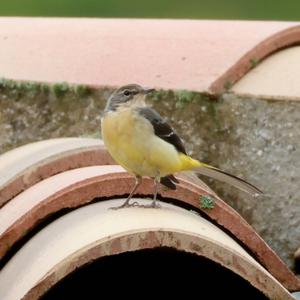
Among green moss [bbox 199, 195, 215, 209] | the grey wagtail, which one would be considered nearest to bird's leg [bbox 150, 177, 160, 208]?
the grey wagtail

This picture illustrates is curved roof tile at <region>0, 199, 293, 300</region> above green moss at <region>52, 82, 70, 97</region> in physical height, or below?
below

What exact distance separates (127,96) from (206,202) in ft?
2.41

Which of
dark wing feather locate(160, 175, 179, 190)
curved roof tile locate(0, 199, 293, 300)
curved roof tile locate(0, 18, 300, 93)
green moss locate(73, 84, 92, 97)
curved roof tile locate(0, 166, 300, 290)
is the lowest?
curved roof tile locate(0, 199, 293, 300)

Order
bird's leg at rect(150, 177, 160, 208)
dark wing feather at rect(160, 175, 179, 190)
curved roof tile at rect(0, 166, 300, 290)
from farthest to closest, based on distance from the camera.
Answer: dark wing feather at rect(160, 175, 179, 190), bird's leg at rect(150, 177, 160, 208), curved roof tile at rect(0, 166, 300, 290)

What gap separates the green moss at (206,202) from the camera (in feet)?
16.6

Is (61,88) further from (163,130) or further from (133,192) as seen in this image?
(133,192)

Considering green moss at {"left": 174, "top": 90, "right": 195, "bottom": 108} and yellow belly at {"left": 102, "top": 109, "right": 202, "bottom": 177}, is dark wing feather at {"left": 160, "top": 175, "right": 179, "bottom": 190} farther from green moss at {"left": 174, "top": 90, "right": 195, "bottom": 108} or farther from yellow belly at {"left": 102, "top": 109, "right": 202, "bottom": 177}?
green moss at {"left": 174, "top": 90, "right": 195, "bottom": 108}

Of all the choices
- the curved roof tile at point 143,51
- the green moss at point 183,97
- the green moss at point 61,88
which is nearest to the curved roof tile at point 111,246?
the green moss at point 183,97

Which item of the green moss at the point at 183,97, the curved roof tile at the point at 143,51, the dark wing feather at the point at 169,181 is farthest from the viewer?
the curved roof tile at the point at 143,51

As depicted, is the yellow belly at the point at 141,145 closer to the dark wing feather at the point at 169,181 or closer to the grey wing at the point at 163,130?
the grey wing at the point at 163,130

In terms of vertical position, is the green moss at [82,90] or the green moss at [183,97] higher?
the green moss at [82,90]

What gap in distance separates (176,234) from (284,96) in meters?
1.64

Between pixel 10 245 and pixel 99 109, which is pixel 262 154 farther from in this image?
pixel 10 245

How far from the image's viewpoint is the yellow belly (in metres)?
5.55
